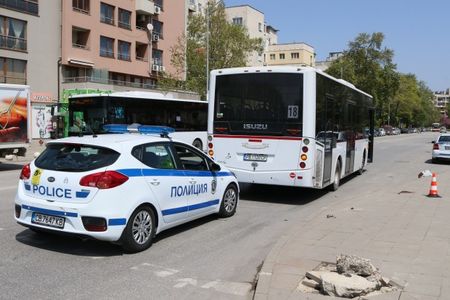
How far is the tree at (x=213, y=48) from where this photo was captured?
45.4m

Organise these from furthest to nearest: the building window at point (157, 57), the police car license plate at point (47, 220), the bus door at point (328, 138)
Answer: the building window at point (157, 57), the bus door at point (328, 138), the police car license plate at point (47, 220)

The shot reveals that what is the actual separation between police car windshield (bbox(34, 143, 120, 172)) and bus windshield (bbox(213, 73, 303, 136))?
5388mm

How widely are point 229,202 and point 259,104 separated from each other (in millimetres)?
3009

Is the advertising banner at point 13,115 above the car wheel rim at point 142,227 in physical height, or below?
above

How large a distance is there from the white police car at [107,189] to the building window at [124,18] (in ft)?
145

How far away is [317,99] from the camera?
11.3 meters

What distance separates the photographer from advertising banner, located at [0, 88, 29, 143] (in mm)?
16375

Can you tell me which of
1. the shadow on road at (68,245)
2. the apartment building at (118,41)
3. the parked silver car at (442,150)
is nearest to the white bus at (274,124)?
the shadow on road at (68,245)

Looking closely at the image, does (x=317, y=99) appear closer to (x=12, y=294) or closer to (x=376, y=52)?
(x=12, y=294)

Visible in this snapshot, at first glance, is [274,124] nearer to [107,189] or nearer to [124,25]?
[107,189]

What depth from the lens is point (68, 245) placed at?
7.02m

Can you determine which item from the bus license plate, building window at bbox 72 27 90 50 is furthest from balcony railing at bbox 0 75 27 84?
the bus license plate

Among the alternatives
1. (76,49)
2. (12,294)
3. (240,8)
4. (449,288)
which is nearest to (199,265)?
(12,294)

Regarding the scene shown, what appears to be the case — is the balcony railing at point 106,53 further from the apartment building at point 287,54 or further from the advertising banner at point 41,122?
the apartment building at point 287,54
